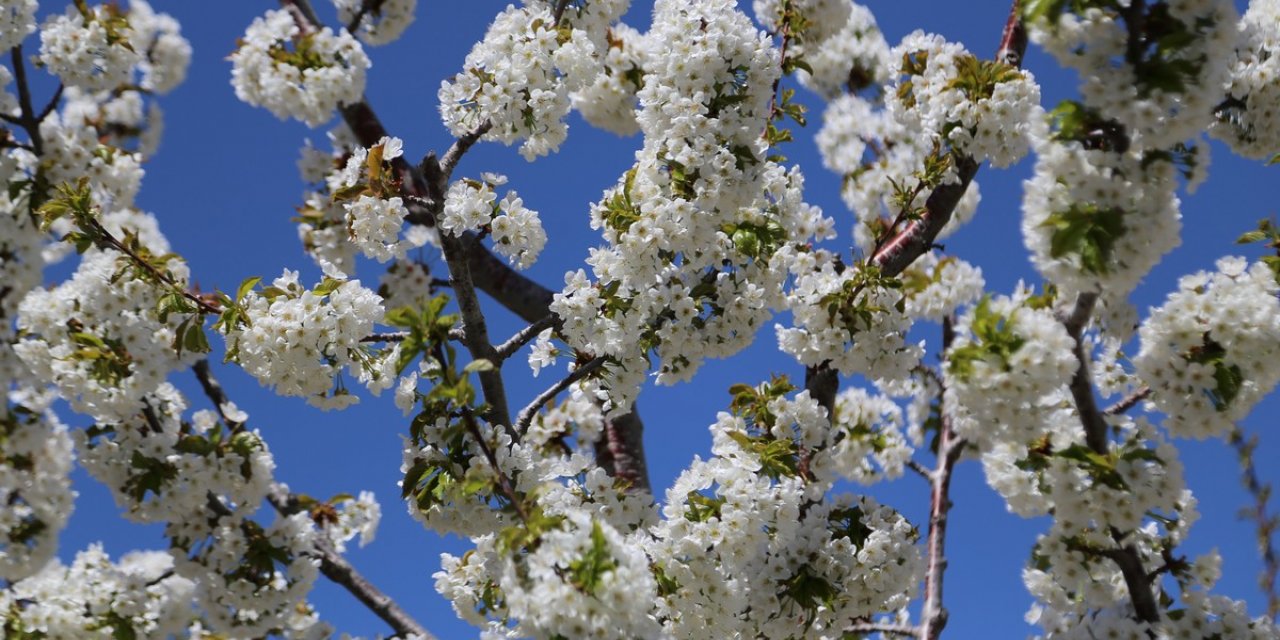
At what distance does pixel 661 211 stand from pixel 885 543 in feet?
5.63

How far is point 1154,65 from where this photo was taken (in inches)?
110

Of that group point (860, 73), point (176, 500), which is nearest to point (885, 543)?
point (176, 500)

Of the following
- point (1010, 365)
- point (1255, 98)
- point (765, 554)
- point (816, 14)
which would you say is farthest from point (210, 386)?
point (1255, 98)

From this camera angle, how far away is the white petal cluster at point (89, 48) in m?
6.75

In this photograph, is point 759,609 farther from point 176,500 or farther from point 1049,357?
point 176,500

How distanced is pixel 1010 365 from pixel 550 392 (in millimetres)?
2079

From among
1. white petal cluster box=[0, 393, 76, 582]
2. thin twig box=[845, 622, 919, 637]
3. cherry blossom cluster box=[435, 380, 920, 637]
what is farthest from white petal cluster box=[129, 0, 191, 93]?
thin twig box=[845, 622, 919, 637]

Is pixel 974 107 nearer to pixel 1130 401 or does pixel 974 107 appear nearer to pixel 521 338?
pixel 1130 401

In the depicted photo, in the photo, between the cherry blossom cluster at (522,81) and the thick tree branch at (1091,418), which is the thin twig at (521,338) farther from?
the thick tree branch at (1091,418)

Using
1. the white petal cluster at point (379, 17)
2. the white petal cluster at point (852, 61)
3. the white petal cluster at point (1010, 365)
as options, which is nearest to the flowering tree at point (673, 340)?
the white petal cluster at point (1010, 365)

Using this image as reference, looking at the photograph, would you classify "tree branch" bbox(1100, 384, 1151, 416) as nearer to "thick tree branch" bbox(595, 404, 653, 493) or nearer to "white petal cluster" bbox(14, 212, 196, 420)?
"thick tree branch" bbox(595, 404, 653, 493)

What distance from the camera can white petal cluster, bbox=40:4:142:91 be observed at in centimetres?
675

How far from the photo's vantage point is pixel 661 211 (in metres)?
4.05

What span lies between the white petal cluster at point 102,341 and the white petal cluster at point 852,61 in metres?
4.97
